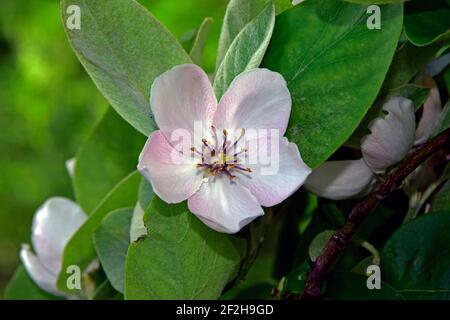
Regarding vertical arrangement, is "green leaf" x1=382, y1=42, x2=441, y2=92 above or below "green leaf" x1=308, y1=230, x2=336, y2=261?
above

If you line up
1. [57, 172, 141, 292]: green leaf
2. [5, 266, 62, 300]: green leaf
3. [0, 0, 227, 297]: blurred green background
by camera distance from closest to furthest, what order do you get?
[57, 172, 141, 292]: green leaf, [5, 266, 62, 300]: green leaf, [0, 0, 227, 297]: blurred green background

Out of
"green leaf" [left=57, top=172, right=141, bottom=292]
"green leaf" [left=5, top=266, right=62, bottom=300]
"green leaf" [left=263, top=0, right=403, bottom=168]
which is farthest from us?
"green leaf" [left=5, top=266, right=62, bottom=300]

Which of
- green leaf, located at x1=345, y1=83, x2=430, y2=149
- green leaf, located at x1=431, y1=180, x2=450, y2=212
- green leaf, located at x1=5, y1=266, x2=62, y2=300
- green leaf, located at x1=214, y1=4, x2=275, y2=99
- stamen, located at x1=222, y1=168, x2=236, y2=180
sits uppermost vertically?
green leaf, located at x1=214, y1=4, x2=275, y2=99

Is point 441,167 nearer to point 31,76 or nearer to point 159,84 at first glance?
point 159,84

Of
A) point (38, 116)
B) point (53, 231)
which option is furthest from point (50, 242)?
point (38, 116)

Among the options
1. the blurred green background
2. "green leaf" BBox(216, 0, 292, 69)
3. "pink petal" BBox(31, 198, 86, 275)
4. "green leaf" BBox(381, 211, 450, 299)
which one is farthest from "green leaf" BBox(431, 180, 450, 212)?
the blurred green background

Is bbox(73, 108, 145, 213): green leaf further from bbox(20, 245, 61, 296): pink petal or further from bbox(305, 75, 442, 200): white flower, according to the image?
bbox(305, 75, 442, 200): white flower
